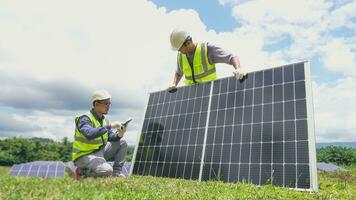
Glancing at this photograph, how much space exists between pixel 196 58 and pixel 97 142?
3.59 m

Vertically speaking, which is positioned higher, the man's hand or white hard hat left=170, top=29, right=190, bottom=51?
white hard hat left=170, top=29, right=190, bottom=51

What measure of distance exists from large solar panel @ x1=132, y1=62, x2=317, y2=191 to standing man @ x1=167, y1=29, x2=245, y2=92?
503 millimetres

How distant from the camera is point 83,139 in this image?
25.9 feet

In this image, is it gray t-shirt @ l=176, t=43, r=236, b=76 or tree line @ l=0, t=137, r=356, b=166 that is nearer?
gray t-shirt @ l=176, t=43, r=236, b=76

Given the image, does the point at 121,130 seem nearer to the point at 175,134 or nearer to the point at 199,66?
the point at 175,134

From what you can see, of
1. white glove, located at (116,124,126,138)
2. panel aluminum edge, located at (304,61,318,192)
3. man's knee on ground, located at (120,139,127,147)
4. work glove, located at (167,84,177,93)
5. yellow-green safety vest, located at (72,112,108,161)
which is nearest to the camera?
panel aluminum edge, located at (304,61,318,192)

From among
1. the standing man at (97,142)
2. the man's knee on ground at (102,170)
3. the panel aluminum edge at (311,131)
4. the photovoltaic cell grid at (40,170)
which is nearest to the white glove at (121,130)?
the standing man at (97,142)

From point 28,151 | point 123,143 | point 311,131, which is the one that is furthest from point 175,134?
point 28,151

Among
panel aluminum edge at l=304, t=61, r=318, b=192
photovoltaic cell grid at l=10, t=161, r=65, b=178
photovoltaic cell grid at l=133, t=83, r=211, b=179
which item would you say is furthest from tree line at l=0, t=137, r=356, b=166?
panel aluminum edge at l=304, t=61, r=318, b=192

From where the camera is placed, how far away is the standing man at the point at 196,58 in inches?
368

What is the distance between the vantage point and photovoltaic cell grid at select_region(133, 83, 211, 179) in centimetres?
856

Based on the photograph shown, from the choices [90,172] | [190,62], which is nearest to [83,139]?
[90,172]

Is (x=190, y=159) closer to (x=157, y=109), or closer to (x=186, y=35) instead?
(x=157, y=109)

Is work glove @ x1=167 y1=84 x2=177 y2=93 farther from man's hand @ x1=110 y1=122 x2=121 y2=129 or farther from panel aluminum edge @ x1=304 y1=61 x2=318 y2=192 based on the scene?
panel aluminum edge @ x1=304 y1=61 x2=318 y2=192
